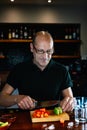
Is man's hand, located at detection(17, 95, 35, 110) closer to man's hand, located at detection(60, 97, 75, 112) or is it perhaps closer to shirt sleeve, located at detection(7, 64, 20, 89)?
man's hand, located at detection(60, 97, 75, 112)

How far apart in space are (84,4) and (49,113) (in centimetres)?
398

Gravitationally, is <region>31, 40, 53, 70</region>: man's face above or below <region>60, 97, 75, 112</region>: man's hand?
above

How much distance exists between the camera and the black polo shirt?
2.29 metres

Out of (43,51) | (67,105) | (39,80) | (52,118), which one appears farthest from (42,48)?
(52,118)

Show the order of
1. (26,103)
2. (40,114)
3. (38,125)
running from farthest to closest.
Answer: (26,103), (40,114), (38,125)

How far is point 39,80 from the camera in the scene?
229 cm

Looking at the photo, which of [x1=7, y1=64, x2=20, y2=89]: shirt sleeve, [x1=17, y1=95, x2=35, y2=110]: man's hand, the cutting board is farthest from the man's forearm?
the cutting board

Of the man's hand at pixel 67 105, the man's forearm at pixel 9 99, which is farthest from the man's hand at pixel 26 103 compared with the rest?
the man's hand at pixel 67 105

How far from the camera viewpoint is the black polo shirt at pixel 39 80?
2287 mm

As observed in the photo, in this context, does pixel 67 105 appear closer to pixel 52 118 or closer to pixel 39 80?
pixel 52 118

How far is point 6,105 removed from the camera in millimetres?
2115

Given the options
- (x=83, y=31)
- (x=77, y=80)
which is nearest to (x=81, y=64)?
(x=77, y=80)

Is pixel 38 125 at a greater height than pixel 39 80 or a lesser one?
lesser

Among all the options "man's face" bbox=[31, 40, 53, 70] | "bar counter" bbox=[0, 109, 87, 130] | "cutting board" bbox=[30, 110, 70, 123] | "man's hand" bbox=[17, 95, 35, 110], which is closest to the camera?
"bar counter" bbox=[0, 109, 87, 130]
